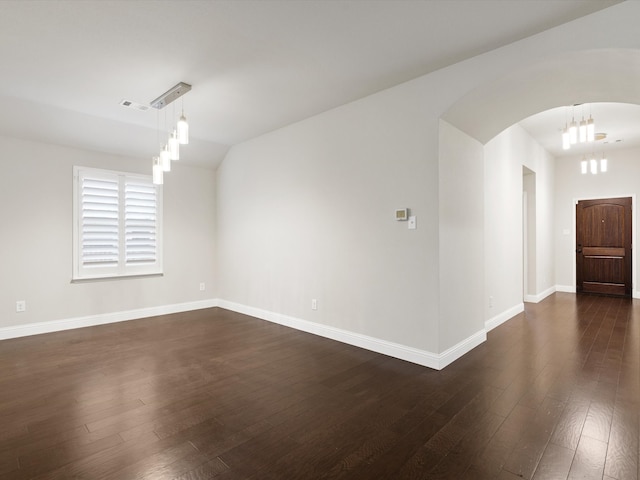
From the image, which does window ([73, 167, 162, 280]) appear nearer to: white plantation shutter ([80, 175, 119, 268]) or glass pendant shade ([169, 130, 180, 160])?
white plantation shutter ([80, 175, 119, 268])

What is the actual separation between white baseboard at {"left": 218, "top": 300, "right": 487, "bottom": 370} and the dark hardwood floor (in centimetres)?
11

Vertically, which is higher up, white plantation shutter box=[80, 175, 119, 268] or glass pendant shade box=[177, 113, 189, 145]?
glass pendant shade box=[177, 113, 189, 145]

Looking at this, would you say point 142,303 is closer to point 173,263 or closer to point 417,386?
point 173,263

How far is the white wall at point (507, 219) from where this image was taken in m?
4.61

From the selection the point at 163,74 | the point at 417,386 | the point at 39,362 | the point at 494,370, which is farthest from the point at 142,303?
the point at 494,370

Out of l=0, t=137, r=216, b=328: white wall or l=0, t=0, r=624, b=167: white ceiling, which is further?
l=0, t=137, r=216, b=328: white wall

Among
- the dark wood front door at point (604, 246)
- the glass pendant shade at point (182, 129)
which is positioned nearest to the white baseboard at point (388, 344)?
the glass pendant shade at point (182, 129)

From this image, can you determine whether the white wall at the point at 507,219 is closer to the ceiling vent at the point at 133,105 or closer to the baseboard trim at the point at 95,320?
the ceiling vent at the point at 133,105

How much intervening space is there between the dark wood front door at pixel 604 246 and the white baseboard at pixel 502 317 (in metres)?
3.17

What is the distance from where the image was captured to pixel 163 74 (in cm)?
326

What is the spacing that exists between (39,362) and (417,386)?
3.75 m

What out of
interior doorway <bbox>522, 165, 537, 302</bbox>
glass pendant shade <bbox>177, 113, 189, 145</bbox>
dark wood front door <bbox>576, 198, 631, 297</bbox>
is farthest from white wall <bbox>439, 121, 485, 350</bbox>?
dark wood front door <bbox>576, 198, 631, 297</bbox>

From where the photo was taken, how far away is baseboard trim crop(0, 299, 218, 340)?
4359 millimetres

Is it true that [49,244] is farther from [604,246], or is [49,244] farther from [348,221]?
[604,246]
